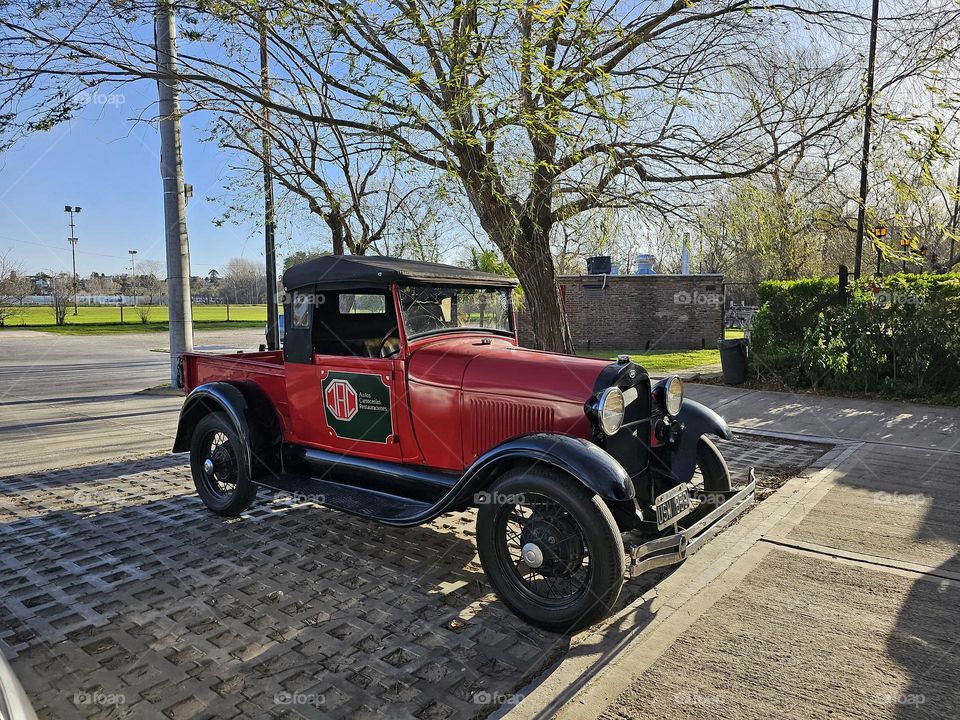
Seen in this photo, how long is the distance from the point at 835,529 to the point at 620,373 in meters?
2.26

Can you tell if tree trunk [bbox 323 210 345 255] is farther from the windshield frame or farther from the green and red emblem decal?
the green and red emblem decal

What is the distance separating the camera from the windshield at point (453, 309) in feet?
14.3

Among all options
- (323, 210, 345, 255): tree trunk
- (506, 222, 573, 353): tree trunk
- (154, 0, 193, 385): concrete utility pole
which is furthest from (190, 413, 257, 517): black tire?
(323, 210, 345, 255): tree trunk

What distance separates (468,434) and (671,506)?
131cm

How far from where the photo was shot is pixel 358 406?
448 centimetres

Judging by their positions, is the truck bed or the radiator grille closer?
the radiator grille

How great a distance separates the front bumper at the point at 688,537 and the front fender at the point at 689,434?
266mm

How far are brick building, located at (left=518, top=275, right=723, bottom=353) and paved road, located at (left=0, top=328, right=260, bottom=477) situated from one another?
12.1m

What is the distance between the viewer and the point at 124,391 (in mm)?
12438

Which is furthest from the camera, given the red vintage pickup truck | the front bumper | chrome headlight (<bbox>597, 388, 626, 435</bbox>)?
chrome headlight (<bbox>597, 388, 626, 435</bbox>)

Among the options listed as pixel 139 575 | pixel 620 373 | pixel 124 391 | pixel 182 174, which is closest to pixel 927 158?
pixel 620 373

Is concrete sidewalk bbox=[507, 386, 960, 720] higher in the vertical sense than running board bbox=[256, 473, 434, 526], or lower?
lower

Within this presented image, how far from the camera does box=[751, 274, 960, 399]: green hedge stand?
938 centimetres

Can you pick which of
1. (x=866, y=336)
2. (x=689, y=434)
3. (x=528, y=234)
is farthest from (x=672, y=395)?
(x=866, y=336)
